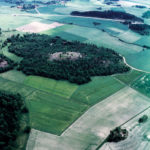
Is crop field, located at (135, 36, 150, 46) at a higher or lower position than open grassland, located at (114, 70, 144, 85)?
higher

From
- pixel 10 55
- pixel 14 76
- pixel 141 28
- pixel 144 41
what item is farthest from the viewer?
pixel 141 28

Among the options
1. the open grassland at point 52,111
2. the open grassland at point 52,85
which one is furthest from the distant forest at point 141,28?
the open grassland at point 52,111

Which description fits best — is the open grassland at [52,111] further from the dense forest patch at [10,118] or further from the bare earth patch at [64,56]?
the bare earth patch at [64,56]

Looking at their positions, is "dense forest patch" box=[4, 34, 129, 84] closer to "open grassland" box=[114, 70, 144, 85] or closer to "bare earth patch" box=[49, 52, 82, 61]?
"bare earth patch" box=[49, 52, 82, 61]

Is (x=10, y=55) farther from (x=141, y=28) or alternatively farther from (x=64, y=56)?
(x=141, y=28)

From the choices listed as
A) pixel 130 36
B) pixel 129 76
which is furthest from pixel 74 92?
pixel 130 36

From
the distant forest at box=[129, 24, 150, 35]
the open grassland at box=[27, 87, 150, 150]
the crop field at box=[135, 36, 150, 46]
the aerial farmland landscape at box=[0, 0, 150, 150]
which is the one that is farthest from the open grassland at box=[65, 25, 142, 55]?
the open grassland at box=[27, 87, 150, 150]

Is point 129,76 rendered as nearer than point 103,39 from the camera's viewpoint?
Yes

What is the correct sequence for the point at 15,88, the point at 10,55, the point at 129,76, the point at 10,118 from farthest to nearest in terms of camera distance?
the point at 10,55, the point at 129,76, the point at 15,88, the point at 10,118
